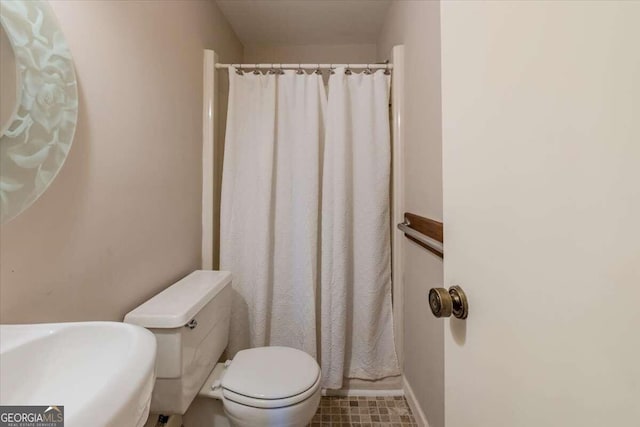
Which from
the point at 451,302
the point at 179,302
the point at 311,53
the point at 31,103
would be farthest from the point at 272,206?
the point at 311,53

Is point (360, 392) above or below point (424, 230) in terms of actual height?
below

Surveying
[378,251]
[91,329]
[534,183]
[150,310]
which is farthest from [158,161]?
[534,183]

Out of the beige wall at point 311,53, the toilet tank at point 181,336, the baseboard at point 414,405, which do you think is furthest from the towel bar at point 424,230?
the beige wall at point 311,53

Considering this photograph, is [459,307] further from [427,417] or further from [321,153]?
[321,153]

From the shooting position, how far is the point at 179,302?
1082 mm

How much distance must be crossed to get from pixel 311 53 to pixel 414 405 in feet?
8.05

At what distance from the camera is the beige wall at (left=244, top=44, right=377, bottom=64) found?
2373 millimetres

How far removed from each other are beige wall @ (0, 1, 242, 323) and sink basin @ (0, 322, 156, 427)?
156 millimetres

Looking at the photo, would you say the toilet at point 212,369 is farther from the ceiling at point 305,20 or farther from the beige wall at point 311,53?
the beige wall at point 311,53

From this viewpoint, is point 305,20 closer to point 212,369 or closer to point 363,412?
point 212,369

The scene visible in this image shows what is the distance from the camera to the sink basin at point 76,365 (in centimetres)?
47

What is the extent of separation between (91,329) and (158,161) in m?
0.75

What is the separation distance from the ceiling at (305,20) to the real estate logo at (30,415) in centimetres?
204

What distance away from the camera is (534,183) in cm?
39
